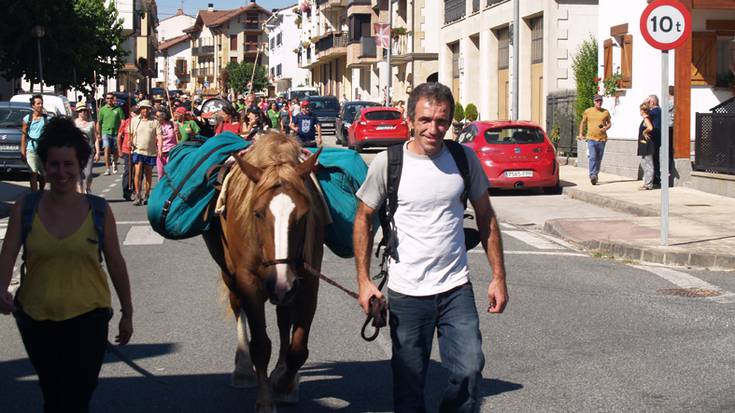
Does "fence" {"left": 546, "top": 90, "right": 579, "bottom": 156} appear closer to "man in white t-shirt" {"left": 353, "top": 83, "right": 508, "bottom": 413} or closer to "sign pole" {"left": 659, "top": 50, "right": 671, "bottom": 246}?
"sign pole" {"left": 659, "top": 50, "right": 671, "bottom": 246}

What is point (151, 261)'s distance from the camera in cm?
1325

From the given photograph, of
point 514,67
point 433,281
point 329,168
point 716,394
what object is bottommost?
point 716,394

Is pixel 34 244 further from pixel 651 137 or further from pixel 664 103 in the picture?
pixel 651 137

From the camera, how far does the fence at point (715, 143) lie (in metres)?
20.8

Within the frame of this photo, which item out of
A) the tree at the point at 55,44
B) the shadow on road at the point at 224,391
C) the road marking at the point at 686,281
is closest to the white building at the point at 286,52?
the tree at the point at 55,44

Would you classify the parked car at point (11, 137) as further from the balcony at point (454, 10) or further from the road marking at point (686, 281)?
the balcony at point (454, 10)

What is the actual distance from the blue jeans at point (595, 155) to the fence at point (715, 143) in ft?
6.78

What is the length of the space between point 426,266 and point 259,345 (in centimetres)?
164

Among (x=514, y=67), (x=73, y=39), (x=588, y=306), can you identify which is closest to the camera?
(x=588, y=306)

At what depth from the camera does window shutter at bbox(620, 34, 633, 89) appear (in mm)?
25744

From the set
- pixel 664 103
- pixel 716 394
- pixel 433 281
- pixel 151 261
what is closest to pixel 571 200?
pixel 664 103

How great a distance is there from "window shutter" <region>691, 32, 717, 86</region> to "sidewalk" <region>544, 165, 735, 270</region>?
10.3 ft

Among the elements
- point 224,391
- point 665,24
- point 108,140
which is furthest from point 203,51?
point 224,391

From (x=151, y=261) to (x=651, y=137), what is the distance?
1244 centimetres
